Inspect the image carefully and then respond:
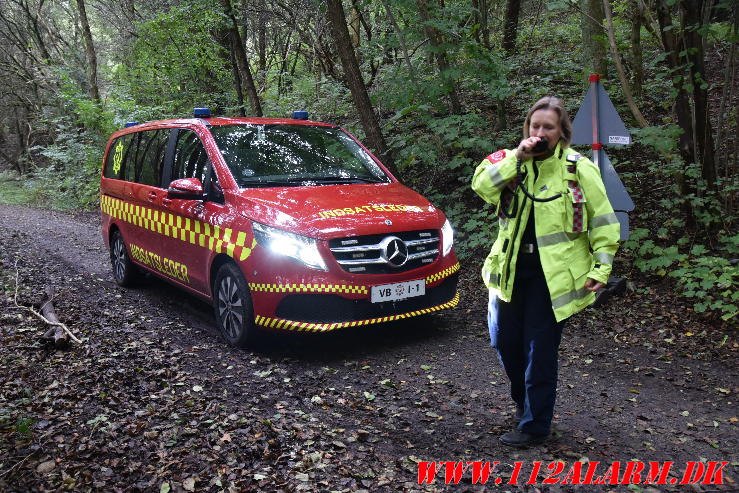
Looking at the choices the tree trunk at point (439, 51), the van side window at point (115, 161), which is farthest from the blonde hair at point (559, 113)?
the van side window at point (115, 161)

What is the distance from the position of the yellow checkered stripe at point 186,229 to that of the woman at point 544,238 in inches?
90.9

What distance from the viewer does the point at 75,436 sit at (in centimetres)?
346

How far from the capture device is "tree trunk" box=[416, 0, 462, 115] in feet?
25.8

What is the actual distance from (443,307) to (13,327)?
390 centimetres

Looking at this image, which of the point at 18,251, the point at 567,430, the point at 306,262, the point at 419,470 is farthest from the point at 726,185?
the point at 18,251

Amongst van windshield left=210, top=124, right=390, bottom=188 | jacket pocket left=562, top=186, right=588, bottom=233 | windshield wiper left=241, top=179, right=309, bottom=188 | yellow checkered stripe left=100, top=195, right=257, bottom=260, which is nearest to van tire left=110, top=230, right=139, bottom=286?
yellow checkered stripe left=100, top=195, right=257, bottom=260

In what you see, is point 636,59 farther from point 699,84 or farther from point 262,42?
point 262,42

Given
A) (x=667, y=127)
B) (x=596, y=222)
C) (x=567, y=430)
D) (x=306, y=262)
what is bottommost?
(x=567, y=430)

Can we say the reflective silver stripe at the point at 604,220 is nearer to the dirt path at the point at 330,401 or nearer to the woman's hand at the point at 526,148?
the woman's hand at the point at 526,148

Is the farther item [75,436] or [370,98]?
[370,98]

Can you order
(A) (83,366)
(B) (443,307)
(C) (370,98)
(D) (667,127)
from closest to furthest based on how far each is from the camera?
(A) (83,366) → (B) (443,307) → (D) (667,127) → (C) (370,98)

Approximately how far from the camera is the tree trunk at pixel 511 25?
13477mm

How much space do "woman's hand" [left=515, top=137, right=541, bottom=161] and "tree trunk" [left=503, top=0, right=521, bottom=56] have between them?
36.3 feet

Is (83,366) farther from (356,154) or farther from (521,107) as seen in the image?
(521,107)
